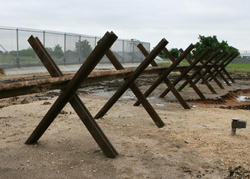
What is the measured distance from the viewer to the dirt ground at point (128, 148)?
3.92 meters

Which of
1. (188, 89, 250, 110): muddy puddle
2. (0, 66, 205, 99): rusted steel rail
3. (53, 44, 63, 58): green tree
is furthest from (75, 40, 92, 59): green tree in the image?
(0, 66, 205, 99): rusted steel rail

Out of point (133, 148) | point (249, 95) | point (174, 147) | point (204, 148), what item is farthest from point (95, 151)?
point (249, 95)

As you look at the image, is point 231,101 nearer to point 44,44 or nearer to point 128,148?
point 128,148

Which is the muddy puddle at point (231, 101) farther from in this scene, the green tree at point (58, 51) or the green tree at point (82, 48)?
the green tree at point (82, 48)

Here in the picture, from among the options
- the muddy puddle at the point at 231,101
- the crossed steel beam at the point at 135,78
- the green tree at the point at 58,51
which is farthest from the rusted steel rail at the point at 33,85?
the green tree at the point at 58,51

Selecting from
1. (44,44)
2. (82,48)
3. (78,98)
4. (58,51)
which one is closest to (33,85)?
(78,98)

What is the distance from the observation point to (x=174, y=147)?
16.2ft

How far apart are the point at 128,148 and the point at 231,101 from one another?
313 inches

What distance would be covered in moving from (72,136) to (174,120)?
8.25 feet

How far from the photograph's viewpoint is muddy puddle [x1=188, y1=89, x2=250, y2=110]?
10.1 m

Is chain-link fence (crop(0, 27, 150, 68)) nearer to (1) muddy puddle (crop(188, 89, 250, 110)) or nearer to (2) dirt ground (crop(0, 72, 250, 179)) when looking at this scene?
(1) muddy puddle (crop(188, 89, 250, 110))

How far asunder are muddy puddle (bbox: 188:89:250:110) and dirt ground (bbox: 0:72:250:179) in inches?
107

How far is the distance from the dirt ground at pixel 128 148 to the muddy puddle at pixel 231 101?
2.71m

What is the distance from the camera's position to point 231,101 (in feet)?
38.9
